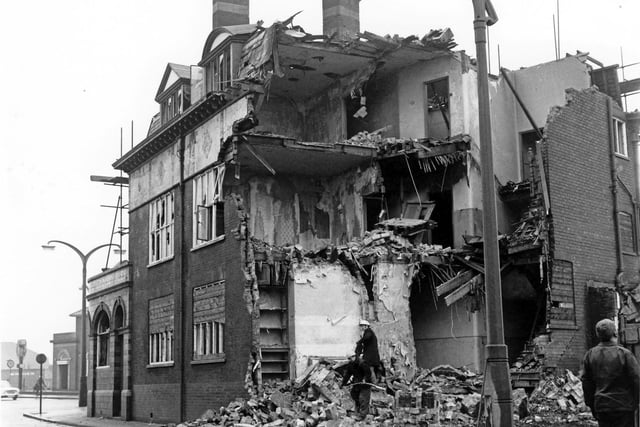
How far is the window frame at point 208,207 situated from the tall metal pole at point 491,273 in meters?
13.3

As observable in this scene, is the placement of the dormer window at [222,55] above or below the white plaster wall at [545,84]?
above

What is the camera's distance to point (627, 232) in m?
24.8

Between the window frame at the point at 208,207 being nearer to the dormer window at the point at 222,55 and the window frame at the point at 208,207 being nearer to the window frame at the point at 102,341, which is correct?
the dormer window at the point at 222,55

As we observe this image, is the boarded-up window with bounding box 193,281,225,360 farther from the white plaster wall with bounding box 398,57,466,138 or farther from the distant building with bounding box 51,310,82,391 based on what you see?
the distant building with bounding box 51,310,82,391

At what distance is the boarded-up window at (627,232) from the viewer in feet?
80.4

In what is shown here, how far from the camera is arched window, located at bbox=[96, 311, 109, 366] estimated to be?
35781 millimetres

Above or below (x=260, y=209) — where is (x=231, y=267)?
below

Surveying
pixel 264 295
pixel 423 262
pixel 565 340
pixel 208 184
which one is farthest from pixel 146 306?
pixel 565 340

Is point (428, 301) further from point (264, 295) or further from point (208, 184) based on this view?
point (208, 184)

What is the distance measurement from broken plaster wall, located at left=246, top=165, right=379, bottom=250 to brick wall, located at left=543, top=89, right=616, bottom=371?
5651 millimetres

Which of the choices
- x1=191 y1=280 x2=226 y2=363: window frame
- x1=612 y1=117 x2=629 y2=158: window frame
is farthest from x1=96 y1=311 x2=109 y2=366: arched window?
x1=612 y1=117 x2=629 y2=158: window frame

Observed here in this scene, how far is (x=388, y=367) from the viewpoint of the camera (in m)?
21.4

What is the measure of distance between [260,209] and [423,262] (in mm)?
6123

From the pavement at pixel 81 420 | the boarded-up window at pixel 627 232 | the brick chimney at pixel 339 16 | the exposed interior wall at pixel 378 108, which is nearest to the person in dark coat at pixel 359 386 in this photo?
the exposed interior wall at pixel 378 108
